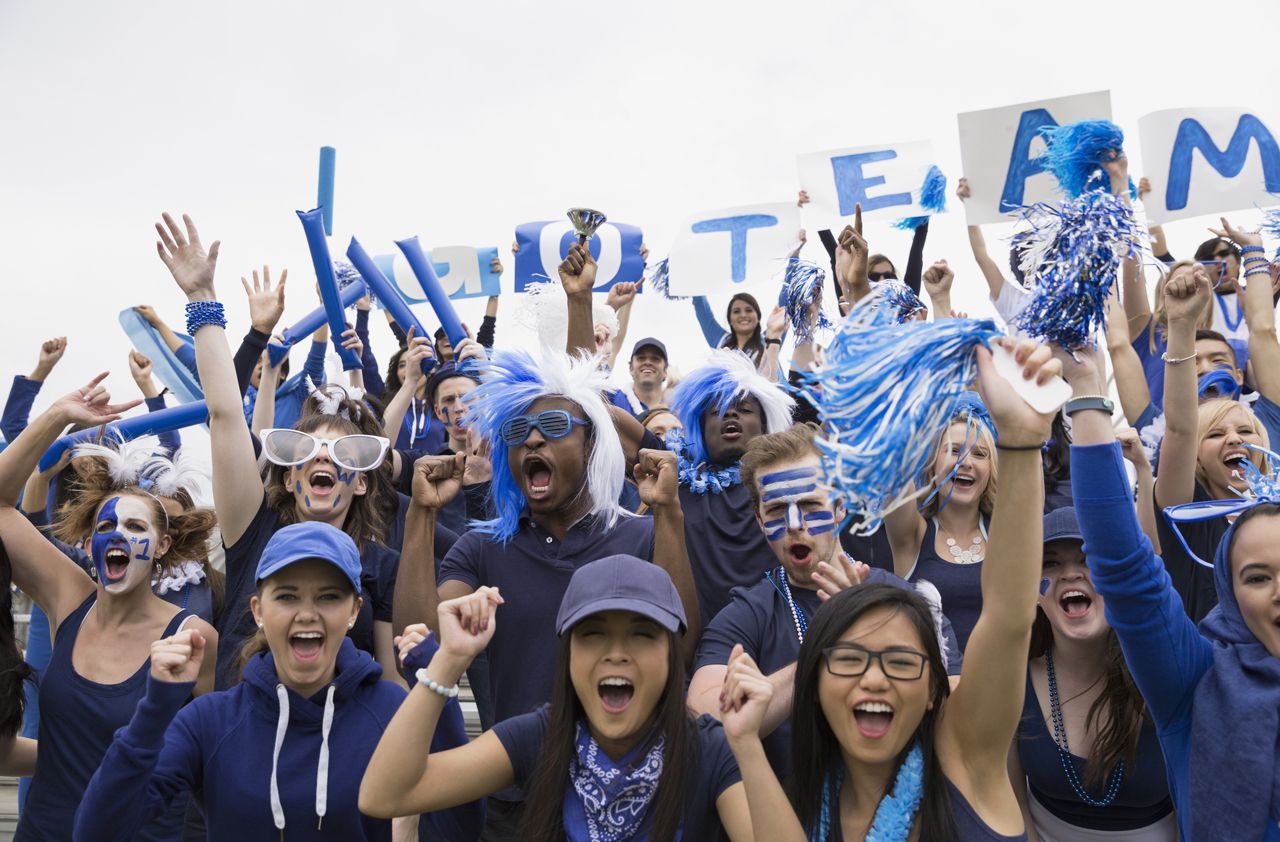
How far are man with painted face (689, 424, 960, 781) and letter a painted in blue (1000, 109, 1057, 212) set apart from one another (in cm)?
260

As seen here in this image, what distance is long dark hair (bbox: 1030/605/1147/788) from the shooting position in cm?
299

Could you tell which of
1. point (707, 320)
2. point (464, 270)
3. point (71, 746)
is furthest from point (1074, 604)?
point (464, 270)

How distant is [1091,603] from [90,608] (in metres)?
3.15

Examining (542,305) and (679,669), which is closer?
(679,669)

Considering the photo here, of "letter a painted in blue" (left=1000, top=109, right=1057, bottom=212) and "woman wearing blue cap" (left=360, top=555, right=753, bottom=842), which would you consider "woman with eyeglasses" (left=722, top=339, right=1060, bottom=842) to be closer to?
"woman wearing blue cap" (left=360, top=555, right=753, bottom=842)

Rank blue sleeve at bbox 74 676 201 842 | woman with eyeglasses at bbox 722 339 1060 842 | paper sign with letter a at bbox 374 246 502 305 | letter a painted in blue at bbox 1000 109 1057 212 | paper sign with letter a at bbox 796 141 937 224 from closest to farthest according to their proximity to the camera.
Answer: woman with eyeglasses at bbox 722 339 1060 842
blue sleeve at bbox 74 676 201 842
letter a painted in blue at bbox 1000 109 1057 212
paper sign with letter a at bbox 796 141 937 224
paper sign with letter a at bbox 374 246 502 305

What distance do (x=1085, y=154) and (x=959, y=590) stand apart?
1.46 meters

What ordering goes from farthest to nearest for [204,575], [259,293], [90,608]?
[259,293]
[204,575]
[90,608]

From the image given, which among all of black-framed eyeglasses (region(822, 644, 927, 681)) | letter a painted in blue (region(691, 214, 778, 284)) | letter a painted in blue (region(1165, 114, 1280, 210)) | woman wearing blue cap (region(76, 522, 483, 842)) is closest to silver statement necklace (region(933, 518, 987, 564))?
black-framed eyeglasses (region(822, 644, 927, 681))

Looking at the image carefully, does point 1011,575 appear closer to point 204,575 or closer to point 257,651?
point 257,651

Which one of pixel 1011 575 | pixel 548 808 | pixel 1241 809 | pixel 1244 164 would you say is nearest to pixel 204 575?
pixel 548 808

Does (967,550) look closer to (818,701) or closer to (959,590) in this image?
(959,590)

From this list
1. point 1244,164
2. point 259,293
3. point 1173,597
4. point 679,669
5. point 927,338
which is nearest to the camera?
point 927,338

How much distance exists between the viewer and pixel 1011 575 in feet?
7.44
